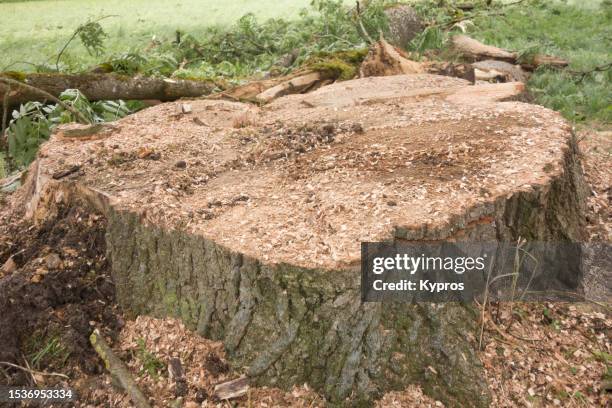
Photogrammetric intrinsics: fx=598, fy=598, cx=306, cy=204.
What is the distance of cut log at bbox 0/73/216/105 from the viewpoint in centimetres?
418

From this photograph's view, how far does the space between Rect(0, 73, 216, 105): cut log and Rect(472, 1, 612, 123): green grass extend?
2.71 meters

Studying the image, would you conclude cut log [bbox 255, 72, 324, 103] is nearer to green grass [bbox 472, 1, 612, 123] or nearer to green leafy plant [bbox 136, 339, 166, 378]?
green grass [bbox 472, 1, 612, 123]

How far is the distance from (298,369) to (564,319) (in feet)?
3.51

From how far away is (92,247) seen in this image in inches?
93.7

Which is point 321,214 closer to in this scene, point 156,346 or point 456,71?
point 156,346

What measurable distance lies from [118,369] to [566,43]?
598 cm

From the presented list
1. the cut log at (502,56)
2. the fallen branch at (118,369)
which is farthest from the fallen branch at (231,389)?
the cut log at (502,56)

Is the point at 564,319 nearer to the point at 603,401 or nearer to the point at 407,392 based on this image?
the point at 603,401

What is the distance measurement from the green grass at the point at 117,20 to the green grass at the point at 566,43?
2853mm

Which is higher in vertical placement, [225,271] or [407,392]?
[225,271]

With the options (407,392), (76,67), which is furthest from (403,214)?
(76,67)

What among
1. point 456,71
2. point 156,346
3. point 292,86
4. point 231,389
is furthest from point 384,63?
point 231,389

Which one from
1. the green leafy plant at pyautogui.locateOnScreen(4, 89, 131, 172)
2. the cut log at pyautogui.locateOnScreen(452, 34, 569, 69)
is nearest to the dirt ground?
the green leafy plant at pyautogui.locateOnScreen(4, 89, 131, 172)

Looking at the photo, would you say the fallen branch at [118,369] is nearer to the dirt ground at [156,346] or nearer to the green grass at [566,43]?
the dirt ground at [156,346]
